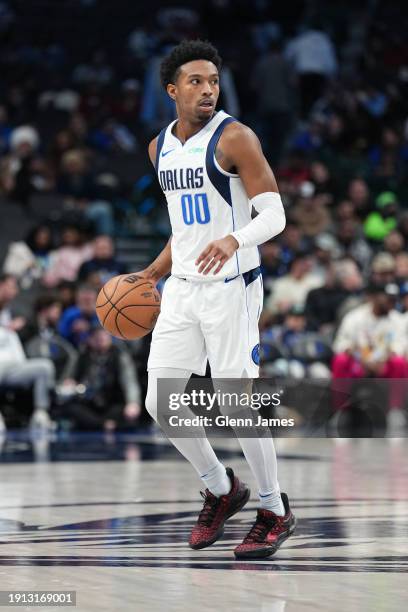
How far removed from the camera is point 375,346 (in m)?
14.7

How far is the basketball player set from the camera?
6586mm

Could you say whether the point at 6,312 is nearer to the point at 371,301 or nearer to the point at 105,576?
the point at 371,301

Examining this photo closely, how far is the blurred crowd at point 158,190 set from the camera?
49.0 ft

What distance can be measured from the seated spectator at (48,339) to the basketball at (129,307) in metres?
8.20

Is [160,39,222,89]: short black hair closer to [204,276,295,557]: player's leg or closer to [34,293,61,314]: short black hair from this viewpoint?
[204,276,295,557]: player's leg

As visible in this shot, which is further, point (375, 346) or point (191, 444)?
point (375, 346)

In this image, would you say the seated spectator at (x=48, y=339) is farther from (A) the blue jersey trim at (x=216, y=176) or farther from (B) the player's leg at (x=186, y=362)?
(A) the blue jersey trim at (x=216, y=176)

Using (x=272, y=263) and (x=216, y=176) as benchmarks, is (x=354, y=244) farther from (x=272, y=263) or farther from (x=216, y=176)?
(x=216, y=176)

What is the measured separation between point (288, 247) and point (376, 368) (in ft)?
12.8

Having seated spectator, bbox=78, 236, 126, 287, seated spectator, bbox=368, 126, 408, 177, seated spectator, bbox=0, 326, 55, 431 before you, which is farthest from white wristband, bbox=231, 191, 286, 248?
seated spectator, bbox=368, 126, 408, 177

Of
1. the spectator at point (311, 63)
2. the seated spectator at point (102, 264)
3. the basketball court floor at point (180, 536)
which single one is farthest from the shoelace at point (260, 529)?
the spectator at point (311, 63)

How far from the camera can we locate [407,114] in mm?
23000

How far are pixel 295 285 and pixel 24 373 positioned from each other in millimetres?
3967

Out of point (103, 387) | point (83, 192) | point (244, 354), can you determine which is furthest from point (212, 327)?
point (83, 192)
